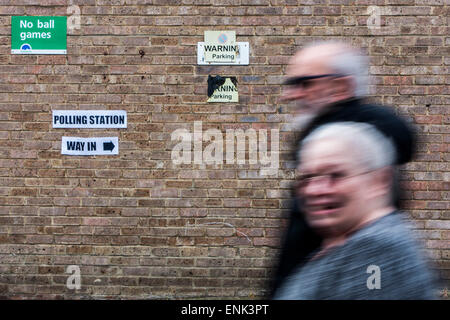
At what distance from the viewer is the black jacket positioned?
5.91 feet

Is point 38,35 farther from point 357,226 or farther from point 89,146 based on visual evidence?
point 357,226

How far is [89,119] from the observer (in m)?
5.36

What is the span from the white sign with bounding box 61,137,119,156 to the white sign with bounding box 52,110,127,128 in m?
0.14

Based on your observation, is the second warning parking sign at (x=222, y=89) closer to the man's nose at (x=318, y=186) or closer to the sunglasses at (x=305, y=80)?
the sunglasses at (x=305, y=80)

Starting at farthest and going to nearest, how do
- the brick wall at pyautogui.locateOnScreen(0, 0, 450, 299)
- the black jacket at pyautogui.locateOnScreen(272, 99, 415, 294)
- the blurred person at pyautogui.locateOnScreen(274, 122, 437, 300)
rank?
the brick wall at pyautogui.locateOnScreen(0, 0, 450, 299), the black jacket at pyautogui.locateOnScreen(272, 99, 415, 294), the blurred person at pyautogui.locateOnScreen(274, 122, 437, 300)

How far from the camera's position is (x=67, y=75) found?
5.37 meters

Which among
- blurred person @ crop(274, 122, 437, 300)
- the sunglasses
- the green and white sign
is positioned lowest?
blurred person @ crop(274, 122, 437, 300)

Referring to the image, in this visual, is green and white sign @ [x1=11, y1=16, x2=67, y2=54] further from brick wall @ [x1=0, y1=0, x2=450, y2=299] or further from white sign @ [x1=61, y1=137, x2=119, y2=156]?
white sign @ [x1=61, y1=137, x2=119, y2=156]

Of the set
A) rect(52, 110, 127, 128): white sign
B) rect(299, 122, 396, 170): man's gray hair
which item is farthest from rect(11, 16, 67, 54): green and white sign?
rect(299, 122, 396, 170): man's gray hair

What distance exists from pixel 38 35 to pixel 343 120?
4.38m

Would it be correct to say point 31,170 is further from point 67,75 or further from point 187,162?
point 187,162

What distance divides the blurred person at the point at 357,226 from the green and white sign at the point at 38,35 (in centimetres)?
443

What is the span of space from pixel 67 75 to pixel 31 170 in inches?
41.5

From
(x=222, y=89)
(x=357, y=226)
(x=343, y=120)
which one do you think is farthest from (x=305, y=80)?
(x=222, y=89)
